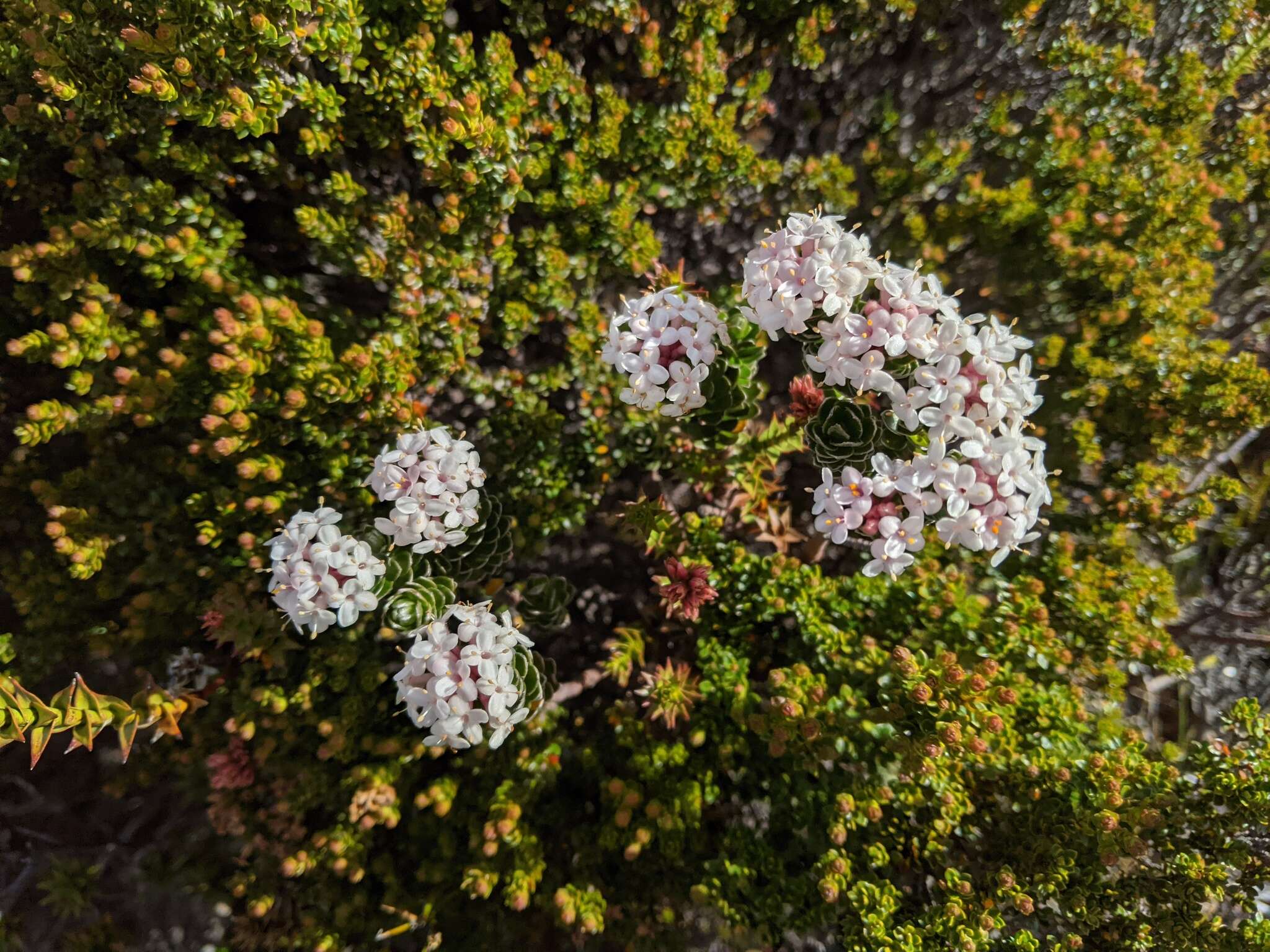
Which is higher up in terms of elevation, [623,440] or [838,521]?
[838,521]

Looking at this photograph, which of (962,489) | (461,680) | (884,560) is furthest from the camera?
(461,680)

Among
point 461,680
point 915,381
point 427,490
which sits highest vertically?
point 915,381

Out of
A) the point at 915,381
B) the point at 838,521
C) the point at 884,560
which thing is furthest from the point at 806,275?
the point at 884,560

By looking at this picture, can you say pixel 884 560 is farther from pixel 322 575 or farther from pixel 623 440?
pixel 322 575

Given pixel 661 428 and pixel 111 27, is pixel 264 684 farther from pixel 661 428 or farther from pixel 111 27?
pixel 111 27

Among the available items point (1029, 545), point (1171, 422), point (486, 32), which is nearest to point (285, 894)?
point (1029, 545)
